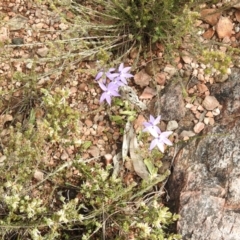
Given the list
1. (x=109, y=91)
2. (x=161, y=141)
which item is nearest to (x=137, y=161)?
(x=161, y=141)

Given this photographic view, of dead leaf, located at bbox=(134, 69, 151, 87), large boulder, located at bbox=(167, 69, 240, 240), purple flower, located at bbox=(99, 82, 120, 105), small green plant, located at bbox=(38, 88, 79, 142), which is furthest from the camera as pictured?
dead leaf, located at bbox=(134, 69, 151, 87)

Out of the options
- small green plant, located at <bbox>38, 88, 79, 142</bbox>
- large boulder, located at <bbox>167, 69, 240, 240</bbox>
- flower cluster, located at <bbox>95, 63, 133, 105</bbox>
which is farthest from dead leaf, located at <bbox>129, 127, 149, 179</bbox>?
small green plant, located at <bbox>38, 88, 79, 142</bbox>

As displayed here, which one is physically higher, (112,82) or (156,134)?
(112,82)

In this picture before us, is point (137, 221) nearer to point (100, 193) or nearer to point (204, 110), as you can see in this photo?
point (100, 193)

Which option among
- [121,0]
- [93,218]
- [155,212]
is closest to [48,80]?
[121,0]

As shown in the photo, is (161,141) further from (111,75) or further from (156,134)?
(111,75)

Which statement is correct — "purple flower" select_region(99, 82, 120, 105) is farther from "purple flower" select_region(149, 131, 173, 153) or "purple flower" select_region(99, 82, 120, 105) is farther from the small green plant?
the small green plant

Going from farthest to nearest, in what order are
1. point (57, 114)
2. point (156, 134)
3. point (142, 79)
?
1. point (142, 79)
2. point (156, 134)
3. point (57, 114)

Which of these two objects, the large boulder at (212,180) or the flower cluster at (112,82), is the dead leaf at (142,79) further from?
the large boulder at (212,180)
